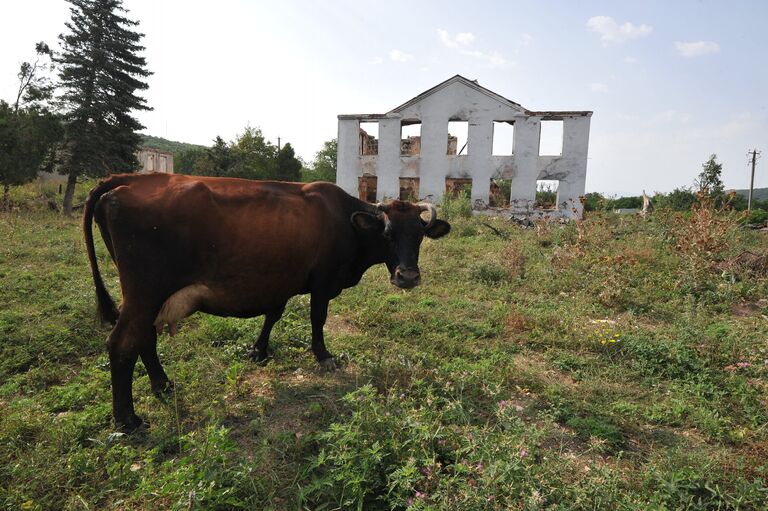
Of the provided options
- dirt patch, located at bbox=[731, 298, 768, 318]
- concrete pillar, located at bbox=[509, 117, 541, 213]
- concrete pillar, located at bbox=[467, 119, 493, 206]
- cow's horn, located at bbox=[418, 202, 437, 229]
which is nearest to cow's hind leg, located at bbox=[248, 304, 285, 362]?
cow's horn, located at bbox=[418, 202, 437, 229]

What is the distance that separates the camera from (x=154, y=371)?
3.88 metres

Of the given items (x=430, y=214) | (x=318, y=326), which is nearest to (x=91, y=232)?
(x=318, y=326)

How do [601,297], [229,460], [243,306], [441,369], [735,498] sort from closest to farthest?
[735,498] → [229,460] → [243,306] → [441,369] → [601,297]

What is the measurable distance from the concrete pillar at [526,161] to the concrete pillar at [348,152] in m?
8.87

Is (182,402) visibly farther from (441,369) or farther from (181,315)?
(441,369)

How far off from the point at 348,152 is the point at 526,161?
991 cm

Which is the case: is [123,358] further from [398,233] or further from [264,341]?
[398,233]

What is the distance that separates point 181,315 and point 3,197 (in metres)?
17.7

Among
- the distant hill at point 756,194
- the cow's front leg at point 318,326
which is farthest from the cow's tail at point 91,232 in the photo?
the distant hill at point 756,194

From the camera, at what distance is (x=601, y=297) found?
271 inches

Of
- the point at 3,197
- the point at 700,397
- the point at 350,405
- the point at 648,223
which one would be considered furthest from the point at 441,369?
A: the point at 3,197

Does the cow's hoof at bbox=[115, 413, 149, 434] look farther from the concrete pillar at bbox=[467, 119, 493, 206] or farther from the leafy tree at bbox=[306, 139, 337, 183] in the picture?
the leafy tree at bbox=[306, 139, 337, 183]

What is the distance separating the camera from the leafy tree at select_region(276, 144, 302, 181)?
41.2 m

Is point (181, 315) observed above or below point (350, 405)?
above
